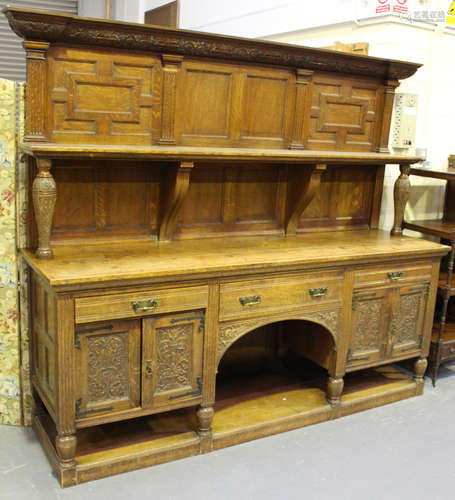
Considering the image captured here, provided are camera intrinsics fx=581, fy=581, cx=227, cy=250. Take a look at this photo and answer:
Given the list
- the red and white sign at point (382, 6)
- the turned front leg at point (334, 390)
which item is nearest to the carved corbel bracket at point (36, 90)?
the turned front leg at point (334, 390)

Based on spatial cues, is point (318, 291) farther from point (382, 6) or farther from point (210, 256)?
point (382, 6)

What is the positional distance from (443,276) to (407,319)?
2.41 ft

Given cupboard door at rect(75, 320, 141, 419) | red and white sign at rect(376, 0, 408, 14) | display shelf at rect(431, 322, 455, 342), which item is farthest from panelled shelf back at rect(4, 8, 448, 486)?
red and white sign at rect(376, 0, 408, 14)

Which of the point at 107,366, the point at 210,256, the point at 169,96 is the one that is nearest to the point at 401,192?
the point at 210,256

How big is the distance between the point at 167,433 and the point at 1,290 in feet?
3.70

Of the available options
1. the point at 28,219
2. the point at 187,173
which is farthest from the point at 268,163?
the point at 28,219

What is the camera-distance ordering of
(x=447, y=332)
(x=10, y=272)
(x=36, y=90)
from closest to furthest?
(x=36, y=90) → (x=10, y=272) → (x=447, y=332)

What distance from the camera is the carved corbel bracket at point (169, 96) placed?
2.98 meters

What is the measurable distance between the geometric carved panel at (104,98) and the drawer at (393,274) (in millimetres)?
1415

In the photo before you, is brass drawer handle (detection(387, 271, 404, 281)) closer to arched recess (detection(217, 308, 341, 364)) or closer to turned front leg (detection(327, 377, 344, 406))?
arched recess (detection(217, 308, 341, 364))

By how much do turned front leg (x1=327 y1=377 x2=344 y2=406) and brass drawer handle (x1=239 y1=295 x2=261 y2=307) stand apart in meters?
0.77

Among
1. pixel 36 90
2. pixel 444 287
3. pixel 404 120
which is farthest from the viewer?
pixel 404 120

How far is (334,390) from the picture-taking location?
11.1ft

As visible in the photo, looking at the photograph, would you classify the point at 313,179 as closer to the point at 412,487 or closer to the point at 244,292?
the point at 244,292
